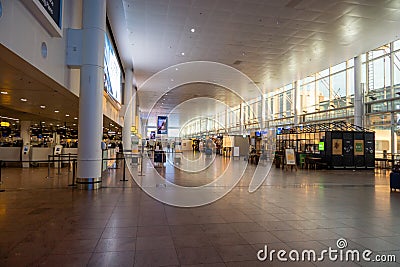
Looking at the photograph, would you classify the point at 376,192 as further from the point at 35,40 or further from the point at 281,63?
the point at 281,63

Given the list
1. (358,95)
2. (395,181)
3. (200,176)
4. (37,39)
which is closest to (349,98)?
(358,95)

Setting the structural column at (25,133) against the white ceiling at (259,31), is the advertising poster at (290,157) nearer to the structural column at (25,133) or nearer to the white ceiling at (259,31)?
the white ceiling at (259,31)

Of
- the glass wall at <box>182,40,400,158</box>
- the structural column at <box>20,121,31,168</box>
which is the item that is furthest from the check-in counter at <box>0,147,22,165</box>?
the glass wall at <box>182,40,400,158</box>

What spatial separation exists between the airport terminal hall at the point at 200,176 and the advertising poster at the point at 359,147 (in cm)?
8

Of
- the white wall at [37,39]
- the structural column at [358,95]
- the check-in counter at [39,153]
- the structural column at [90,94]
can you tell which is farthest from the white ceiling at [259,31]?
the check-in counter at [39,153]

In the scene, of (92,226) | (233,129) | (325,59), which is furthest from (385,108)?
(233,129)

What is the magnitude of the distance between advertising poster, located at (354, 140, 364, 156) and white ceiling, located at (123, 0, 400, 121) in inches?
Result: 207

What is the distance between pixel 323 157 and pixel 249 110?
60.3 feet

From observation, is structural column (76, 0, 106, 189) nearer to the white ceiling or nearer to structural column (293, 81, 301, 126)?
the white ceiling

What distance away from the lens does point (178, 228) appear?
14.8 feet

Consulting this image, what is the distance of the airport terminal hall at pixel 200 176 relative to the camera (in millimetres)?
3771

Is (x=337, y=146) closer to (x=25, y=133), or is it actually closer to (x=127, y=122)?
(x=127, y=122)

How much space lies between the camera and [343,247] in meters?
3.81

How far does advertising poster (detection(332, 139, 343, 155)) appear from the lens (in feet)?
56.6
